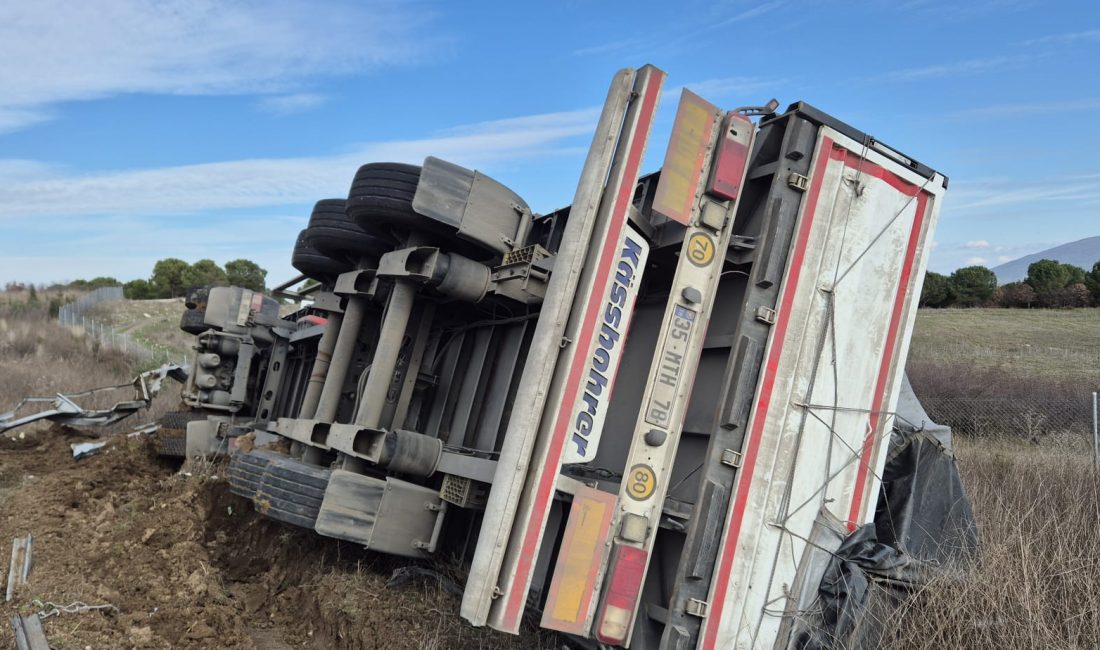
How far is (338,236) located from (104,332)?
89.8 feet

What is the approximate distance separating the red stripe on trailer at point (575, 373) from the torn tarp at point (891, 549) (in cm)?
143

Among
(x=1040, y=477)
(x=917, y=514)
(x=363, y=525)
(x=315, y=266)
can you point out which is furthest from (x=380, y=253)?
(x=1040, y=477)

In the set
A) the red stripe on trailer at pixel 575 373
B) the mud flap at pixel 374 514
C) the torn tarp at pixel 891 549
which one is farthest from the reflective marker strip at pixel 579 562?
the mud flap at pixel 374 514

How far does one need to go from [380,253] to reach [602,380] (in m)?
3.52

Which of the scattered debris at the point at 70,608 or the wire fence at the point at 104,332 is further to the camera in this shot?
the wire fence at the point at 104,332

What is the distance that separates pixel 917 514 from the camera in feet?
14.9

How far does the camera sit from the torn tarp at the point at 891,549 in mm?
3984

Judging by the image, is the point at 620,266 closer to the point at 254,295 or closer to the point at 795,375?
the point at 795,375

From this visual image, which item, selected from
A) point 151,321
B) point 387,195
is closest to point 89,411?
point 387,195

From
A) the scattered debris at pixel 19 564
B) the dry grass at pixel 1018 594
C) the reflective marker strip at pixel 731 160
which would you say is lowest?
the scattered debris at pixel 19 564

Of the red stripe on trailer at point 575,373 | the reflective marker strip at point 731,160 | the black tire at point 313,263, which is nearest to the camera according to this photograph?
the red stripe on trailer at point 575,373

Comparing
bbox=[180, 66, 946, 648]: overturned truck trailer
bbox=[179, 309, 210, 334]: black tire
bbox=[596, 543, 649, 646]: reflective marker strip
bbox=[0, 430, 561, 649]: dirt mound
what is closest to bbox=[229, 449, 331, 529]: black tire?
bbox=[180, 66, 946, 648]: overturned truck trailer

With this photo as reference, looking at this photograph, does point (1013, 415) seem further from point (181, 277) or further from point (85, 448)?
point (181, 277)

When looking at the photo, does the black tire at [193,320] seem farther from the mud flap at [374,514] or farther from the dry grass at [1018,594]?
the dry grass at [1018,594]
